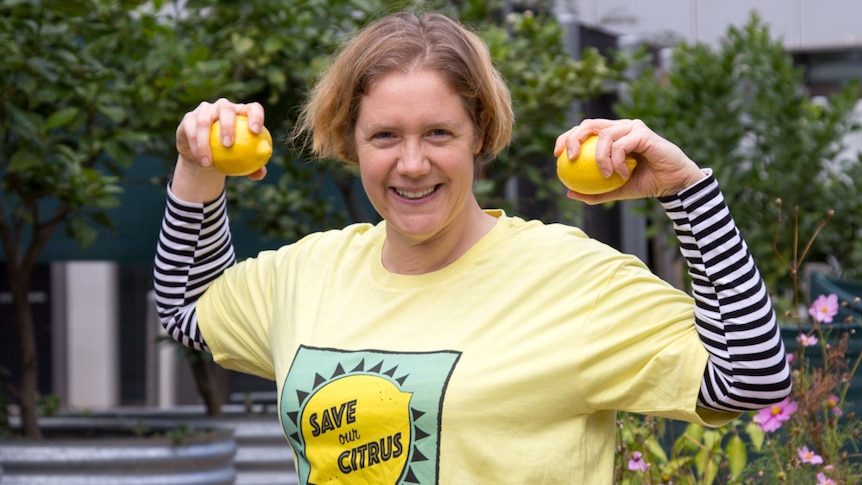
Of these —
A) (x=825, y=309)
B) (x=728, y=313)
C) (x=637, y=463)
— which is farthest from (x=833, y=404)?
(x=728, y=313)

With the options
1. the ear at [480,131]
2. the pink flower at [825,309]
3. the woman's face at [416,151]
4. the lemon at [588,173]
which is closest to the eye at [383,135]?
the woman's face at [416,151]

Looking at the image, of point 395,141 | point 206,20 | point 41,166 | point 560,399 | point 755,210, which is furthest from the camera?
point 755,210

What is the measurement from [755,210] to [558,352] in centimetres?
606

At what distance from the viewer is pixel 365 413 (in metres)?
1.87

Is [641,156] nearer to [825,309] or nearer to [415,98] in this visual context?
[415,98]

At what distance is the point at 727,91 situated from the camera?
770 centimetres

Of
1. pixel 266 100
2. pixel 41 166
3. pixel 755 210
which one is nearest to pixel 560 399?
pixel 41 166

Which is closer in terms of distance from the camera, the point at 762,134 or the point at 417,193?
the point at 417,193

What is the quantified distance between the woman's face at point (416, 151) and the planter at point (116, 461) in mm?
2122

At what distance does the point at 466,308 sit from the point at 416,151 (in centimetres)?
25

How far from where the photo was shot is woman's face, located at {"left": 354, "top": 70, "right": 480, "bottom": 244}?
6.19 feet

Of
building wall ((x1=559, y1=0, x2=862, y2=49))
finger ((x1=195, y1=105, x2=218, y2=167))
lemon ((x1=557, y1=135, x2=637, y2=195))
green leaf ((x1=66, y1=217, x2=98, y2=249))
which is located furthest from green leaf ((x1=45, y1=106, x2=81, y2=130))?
building wall ((x1=559, y1=0, x2=862, y2=49))

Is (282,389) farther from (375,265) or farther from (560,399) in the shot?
(560,399)

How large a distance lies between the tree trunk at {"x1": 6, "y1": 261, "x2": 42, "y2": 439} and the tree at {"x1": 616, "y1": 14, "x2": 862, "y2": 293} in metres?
4.02
